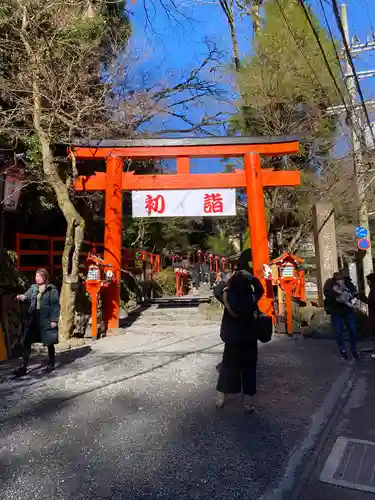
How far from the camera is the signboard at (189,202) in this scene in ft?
36.6

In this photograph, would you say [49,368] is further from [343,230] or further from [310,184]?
[343,230]

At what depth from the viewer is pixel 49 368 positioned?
6.22 metres

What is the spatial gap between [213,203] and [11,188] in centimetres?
504

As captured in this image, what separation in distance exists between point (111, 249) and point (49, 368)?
4.72 meters

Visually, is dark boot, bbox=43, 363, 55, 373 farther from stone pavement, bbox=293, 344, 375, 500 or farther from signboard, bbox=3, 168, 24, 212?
stone pavement, bbox=293, 344, 375, 500

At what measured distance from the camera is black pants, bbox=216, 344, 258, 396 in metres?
4.34

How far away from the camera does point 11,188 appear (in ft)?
28.6

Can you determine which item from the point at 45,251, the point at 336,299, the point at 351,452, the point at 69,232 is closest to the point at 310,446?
the point at 351,452

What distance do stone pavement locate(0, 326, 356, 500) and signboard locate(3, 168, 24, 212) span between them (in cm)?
352

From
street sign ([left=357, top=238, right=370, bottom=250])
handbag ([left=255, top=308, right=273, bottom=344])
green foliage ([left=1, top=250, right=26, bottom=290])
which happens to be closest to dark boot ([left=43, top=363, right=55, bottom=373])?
green foliage ([left=1, top=250, right=26, bottom=290])

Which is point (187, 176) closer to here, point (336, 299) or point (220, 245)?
point (336, 299)

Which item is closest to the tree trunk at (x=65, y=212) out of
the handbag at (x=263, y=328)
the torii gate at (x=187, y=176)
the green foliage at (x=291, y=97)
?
the torii gate at (x=187, y=176)

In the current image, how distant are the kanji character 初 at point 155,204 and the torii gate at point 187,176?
25 centimetres

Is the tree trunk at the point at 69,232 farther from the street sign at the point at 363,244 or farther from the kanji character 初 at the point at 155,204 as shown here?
the street sign at the point at 363,244
